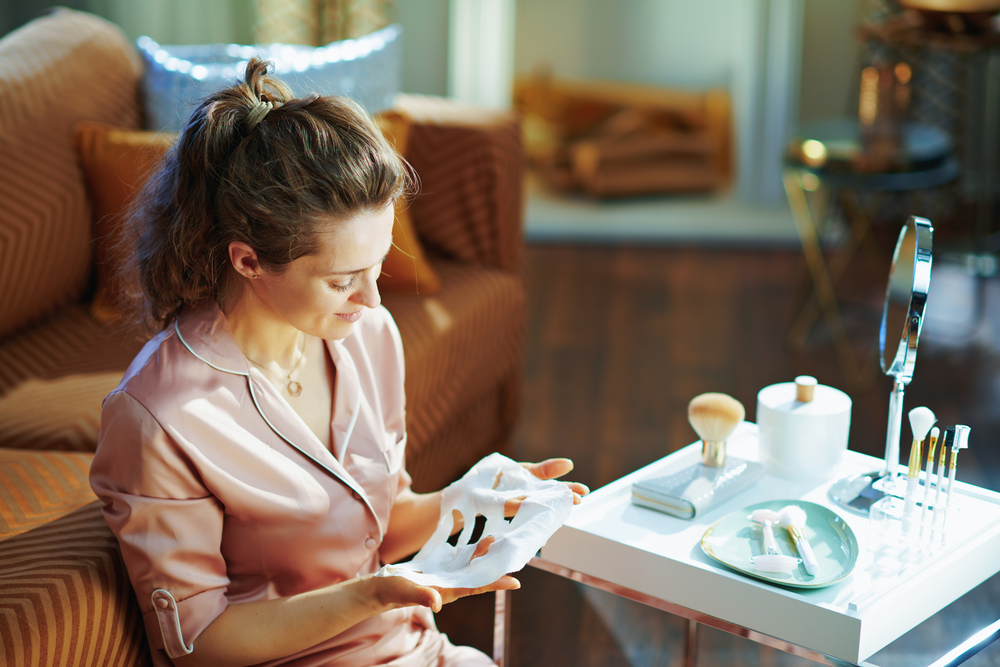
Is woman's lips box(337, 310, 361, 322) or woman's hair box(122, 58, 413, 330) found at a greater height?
woman's hair box(122, 58, 413, 330)

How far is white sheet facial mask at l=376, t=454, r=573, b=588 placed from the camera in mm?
1026

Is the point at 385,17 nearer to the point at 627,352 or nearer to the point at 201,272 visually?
the point at 627,352

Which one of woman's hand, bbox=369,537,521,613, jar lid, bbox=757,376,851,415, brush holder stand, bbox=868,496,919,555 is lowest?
brush holder stand, bbox=868,496,919,555

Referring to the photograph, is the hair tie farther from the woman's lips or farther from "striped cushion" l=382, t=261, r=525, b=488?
"striped cushion" l=382, t=261, r=525, b=488

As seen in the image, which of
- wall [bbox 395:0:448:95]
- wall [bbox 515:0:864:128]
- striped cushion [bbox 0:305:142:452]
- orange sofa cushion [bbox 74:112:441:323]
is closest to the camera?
striped cushion [bbox 0:305:142:452]

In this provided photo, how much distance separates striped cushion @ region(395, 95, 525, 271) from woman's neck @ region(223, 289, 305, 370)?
114 cm

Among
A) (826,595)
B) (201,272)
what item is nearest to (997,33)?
(826,595)

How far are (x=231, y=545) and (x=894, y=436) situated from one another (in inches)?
31.7

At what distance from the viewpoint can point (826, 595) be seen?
1089mm

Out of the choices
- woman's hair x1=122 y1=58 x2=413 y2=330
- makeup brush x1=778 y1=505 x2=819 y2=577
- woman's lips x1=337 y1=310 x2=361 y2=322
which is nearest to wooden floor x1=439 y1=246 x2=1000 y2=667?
makeup brush x1=778 y1=505 x2=819 y2=577

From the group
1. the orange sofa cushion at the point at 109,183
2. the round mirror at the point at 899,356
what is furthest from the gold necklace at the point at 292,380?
the orange sofa cushion at the point at 109,183

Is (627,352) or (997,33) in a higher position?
(997,33)

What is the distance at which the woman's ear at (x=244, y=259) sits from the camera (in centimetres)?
106

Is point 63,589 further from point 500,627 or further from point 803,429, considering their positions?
point 803,429
